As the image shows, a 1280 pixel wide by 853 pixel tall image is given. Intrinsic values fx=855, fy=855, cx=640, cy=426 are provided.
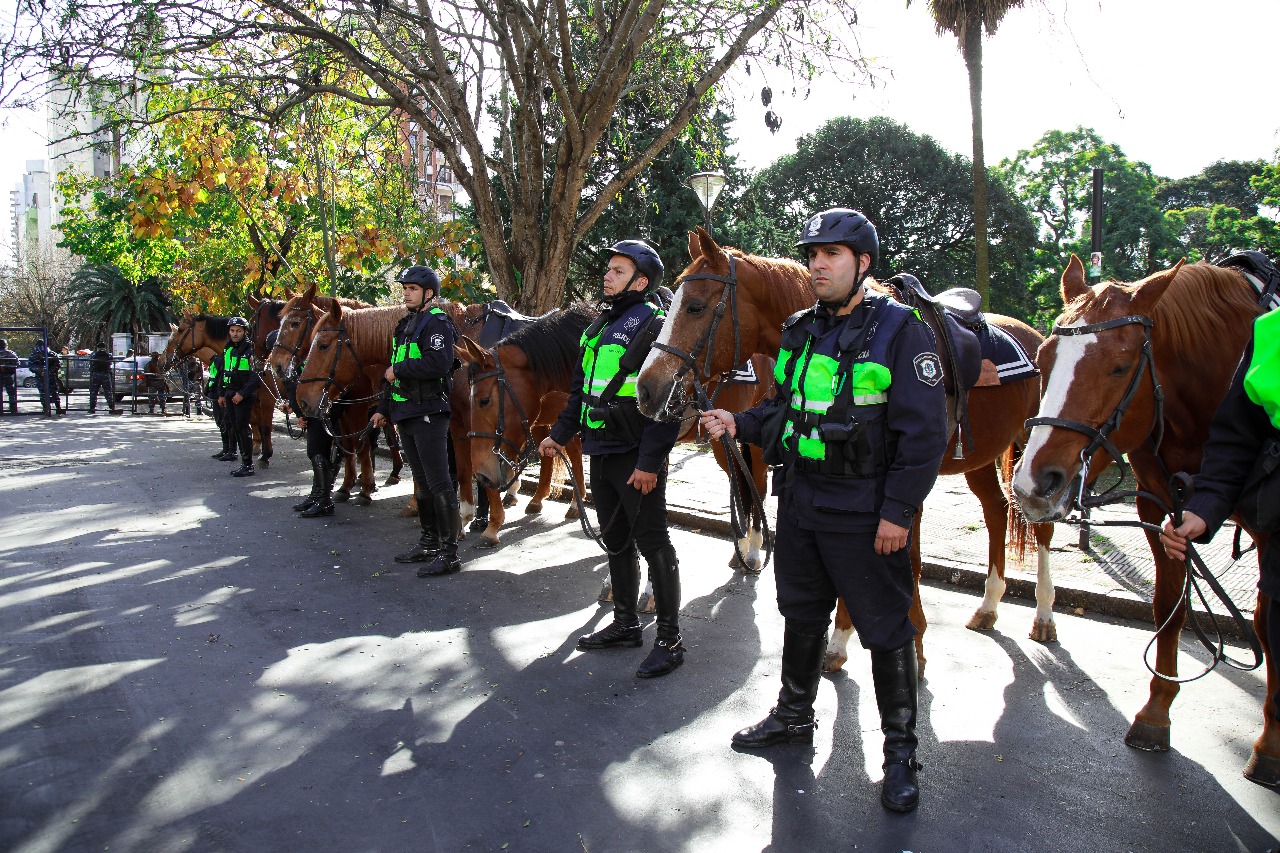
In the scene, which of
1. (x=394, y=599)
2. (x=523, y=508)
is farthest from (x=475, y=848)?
(x=523, y=508)

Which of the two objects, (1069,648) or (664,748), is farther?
(1069,648)

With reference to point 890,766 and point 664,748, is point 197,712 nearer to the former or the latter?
point 664,748

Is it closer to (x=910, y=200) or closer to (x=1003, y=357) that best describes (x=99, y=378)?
(x=1003, y=357)

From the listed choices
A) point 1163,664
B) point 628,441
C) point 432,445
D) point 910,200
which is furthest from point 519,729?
point 910,200

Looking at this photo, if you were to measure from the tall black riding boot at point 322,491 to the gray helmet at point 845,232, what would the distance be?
746cm

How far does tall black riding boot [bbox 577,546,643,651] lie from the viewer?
5094 millimetres

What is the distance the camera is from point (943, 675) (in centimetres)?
469

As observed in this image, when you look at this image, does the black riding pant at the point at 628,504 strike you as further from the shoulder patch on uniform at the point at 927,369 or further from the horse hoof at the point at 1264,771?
the horse hoof at the point at 1264,771

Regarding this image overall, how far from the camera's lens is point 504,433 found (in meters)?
7.11

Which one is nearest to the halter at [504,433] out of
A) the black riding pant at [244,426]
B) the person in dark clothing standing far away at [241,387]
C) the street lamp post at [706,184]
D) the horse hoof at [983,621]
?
the horse hoof at [983,621]

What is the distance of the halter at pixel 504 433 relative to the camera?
22.9 ft

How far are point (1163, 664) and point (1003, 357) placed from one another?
1.99 metres

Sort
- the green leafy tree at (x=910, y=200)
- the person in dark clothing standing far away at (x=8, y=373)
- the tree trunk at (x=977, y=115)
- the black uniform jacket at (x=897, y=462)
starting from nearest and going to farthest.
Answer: the black uniform jacket at (x=897, y=462)
the tree trunk at (x=977, y=115)
the person in dark clothing standing far away at (x=8, y=373)
the green leafy tree at (x=910, y=200)

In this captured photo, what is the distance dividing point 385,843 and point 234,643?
273 cm
